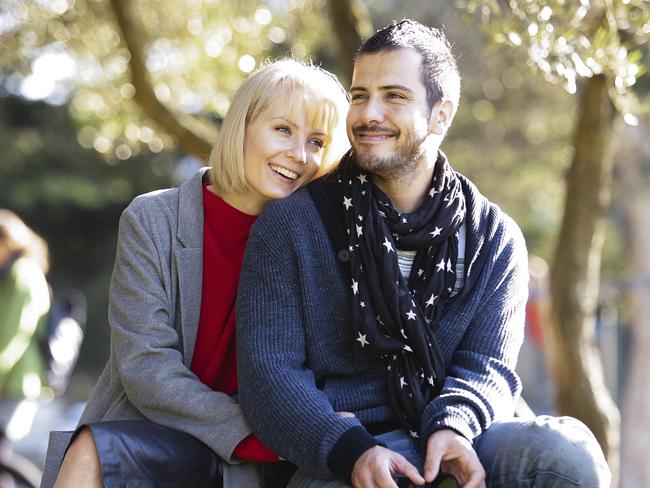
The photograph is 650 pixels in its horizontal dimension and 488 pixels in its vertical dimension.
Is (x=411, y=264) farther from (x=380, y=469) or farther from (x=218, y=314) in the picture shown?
(x=380, y=469)

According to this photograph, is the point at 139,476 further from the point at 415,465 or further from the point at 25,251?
the point at 25,251

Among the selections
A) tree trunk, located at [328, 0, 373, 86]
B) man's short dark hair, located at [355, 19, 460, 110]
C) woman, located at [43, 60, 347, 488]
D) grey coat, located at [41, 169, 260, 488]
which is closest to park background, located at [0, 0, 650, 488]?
tree trunk, located at [328, 0, 373, 86]

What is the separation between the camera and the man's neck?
354 centimetres

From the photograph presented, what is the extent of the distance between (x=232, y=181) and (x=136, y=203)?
33 centimetres

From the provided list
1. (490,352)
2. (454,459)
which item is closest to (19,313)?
(490,352)

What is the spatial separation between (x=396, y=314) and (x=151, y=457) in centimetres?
84

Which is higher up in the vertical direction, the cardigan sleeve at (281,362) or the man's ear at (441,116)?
the man's ear at (441,116)

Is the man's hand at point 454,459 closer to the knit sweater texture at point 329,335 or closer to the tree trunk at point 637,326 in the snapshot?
the knit sweater texture at point 329,335

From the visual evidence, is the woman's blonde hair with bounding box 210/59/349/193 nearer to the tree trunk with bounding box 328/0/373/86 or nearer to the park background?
the park background

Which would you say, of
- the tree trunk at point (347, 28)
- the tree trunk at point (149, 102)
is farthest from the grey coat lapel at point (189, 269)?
the tree trunk at point (149, 102)

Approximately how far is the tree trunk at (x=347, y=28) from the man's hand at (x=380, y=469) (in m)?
3.29

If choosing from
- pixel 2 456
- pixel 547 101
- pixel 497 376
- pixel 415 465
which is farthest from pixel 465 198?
pixel 547 101

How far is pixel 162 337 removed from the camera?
11.0 feet

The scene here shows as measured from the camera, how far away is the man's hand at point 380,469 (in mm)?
2811
